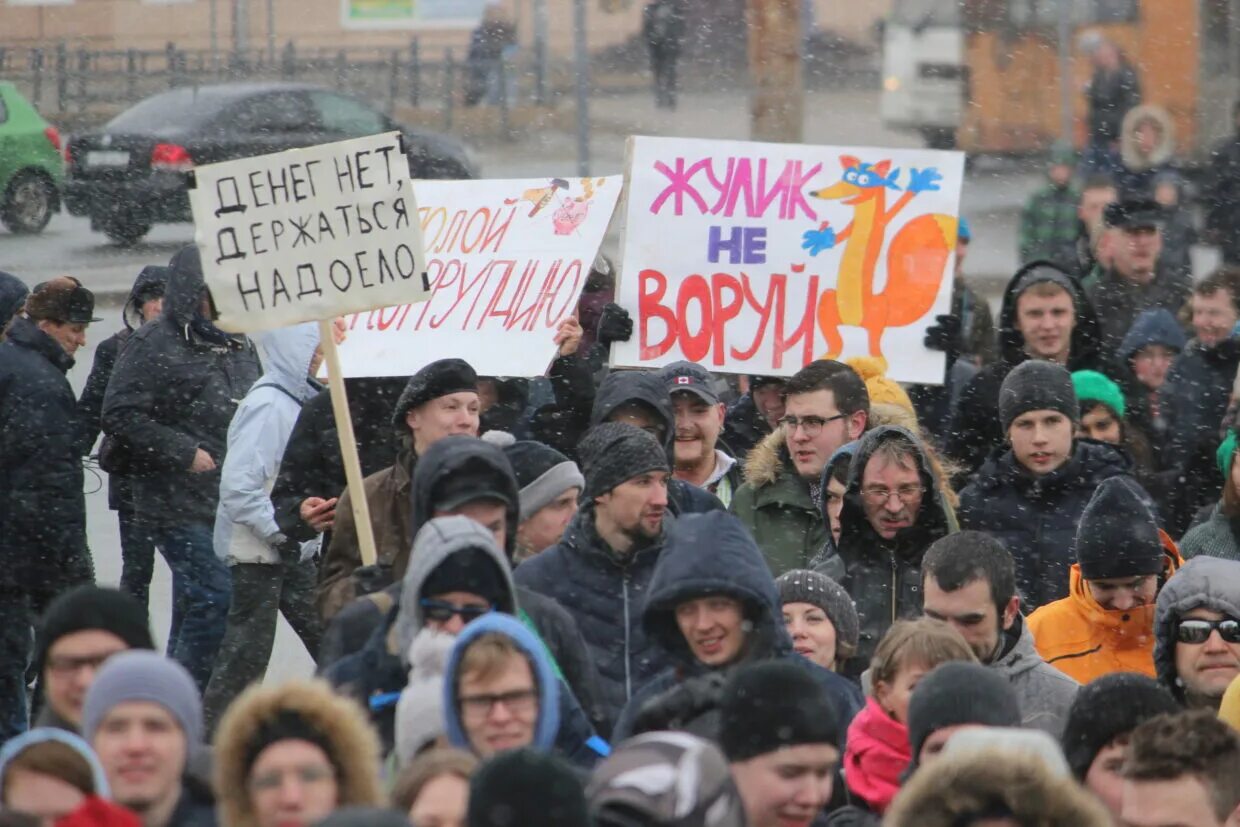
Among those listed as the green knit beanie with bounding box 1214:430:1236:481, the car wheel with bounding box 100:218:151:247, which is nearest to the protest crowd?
the green knit beanie with bounding box 1214:430:1236:481

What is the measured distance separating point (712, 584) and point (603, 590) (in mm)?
721

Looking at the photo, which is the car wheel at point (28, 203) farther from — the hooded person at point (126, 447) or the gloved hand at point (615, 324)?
the gloved hand at point (615, 324)

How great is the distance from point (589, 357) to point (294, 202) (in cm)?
206

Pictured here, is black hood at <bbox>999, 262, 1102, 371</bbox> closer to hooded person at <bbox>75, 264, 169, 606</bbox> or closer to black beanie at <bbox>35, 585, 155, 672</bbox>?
hooded person at <bbox>75, 264, 169, 606</bbox>

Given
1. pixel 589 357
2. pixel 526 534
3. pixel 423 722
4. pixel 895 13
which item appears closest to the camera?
pixel 423 722

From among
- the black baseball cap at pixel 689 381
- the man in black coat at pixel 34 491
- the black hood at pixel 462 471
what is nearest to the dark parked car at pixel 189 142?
the man in black coat at pixel 34 491

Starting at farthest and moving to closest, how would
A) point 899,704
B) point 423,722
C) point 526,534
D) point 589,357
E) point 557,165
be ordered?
point 557,165 < point 589,357 < point 526,534 < point 899,704 < point 423,722

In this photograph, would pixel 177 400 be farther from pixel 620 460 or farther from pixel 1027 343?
pixel 1027 343

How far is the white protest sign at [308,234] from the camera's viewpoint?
6250mm

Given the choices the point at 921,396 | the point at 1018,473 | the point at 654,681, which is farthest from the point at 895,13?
the point at 654,681

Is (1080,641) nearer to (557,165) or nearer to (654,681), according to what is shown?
(654,681)

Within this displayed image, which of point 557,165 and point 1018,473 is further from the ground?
point 1018,473

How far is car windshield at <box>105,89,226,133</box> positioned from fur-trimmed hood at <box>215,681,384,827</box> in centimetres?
1351

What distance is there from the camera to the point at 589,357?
8.20 metres
